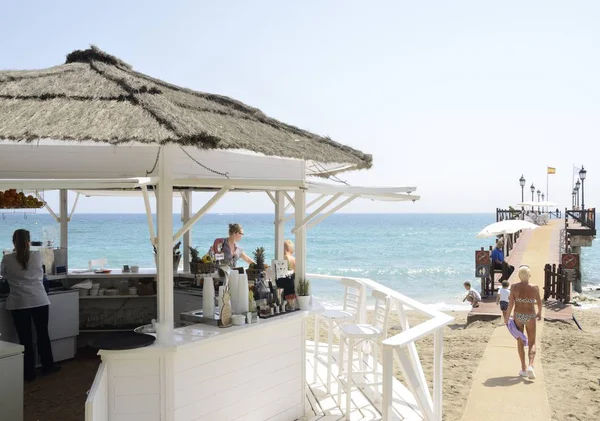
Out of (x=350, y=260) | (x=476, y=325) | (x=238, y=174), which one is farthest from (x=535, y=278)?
(x=350, y=260)

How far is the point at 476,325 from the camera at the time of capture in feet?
41.0

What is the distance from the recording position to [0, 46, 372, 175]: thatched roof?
14.7 ft

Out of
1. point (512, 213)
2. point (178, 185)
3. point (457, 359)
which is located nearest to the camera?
point (178, 185)

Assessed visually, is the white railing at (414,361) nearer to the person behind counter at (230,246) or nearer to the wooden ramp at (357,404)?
the wooden ramp at (357,404)

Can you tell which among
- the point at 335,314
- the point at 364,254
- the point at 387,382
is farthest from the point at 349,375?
the point at 364,254

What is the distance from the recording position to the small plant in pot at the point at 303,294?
5.98m

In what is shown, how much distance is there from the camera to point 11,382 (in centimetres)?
439

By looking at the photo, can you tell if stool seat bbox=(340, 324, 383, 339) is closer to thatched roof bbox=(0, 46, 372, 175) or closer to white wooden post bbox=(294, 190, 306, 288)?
white wooden post bbox=(294, 190, 306, 288)

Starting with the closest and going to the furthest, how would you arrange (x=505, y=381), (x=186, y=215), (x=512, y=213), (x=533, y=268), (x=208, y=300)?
(x=208, y=300), (x=505, y=381), (x=186, y=215), (x=533, y=268), (x=512, y=213)

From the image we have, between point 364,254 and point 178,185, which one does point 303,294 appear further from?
point 364,254

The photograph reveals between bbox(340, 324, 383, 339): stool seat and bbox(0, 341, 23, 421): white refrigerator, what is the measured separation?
2721 millimetres

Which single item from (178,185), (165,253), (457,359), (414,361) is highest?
(178,185)

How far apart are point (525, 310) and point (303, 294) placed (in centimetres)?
334

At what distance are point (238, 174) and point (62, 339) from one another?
3.25 meters
